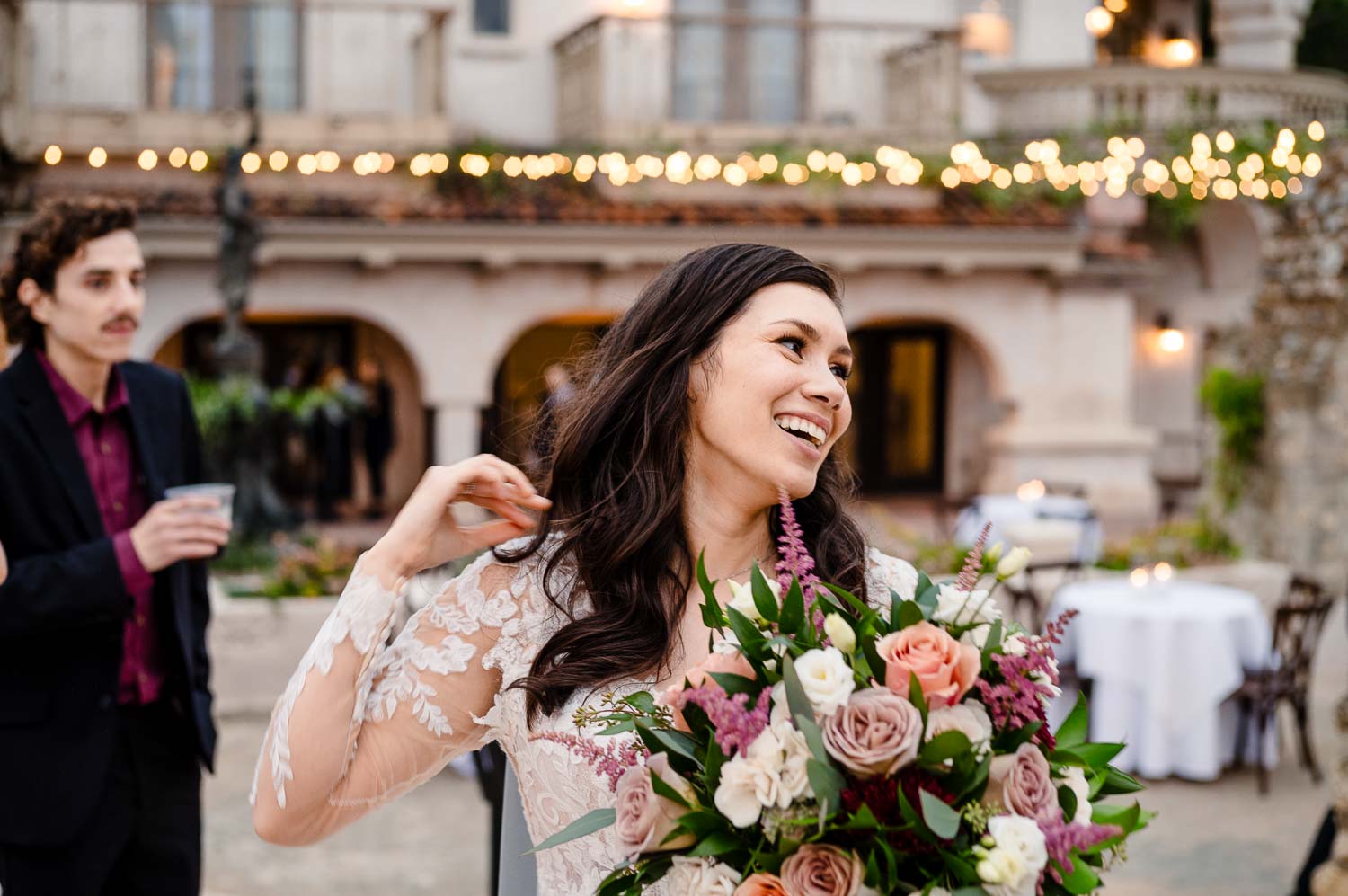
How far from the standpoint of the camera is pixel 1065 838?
1.56 meters

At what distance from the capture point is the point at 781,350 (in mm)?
2150

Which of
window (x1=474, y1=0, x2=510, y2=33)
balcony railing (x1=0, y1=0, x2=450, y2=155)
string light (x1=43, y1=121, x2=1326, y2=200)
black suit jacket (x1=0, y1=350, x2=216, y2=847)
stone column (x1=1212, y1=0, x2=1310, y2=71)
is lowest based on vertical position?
black suit jacket (x1=0, y1=350, x2=216, y2=847)

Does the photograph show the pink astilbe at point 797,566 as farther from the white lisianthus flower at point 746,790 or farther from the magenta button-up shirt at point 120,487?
the magenta button-up shirt at point 120,487

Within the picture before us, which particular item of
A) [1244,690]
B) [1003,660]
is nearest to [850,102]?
[1244,690]

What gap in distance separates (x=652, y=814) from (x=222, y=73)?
16259 mm

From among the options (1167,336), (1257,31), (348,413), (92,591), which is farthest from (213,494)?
(1257,31)

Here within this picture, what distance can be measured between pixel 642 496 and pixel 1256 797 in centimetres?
600

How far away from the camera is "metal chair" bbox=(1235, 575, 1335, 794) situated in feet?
24.4

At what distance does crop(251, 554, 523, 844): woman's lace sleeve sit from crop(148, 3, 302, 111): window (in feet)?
49.7

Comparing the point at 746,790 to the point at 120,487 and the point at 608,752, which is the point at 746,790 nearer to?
the point at 608,752

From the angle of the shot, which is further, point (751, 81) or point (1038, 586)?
point (751, 81)

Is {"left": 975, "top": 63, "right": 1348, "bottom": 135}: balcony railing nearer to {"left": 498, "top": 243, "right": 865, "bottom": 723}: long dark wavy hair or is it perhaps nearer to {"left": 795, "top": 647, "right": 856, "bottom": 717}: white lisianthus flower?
{"left": 498, "top": 243, "right": 865, "bottom": 723}: long dark wavy hair

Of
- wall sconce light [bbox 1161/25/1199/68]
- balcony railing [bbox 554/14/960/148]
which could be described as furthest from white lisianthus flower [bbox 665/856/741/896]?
wall sconce light [bbox 1161/25/1199/68]

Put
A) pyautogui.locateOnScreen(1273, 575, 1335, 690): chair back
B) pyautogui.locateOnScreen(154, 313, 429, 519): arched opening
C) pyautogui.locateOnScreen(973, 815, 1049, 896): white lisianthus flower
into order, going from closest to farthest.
A: pyautogui.locateOnScreen(973, 815, 1049, 896): white lisianthus flower → pyautogui.locateOnScreen(1273, 575, 1335, 690): chair back → pyautogui.locateOnScreen(154, 313, 429, 519): arched opening
